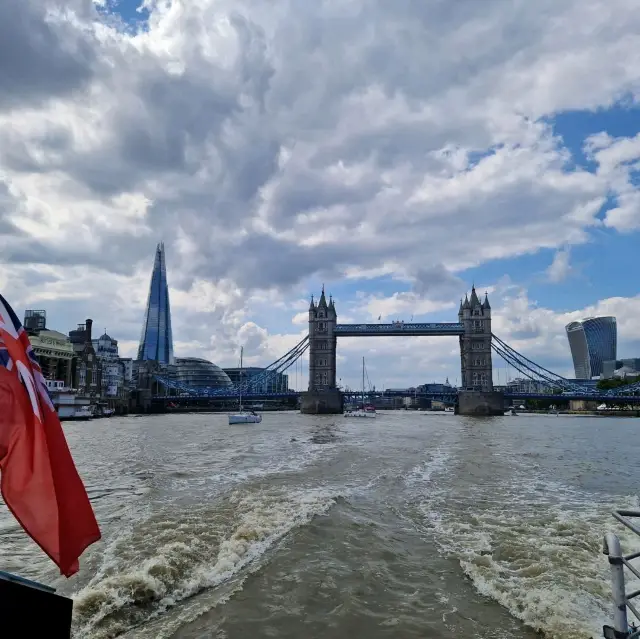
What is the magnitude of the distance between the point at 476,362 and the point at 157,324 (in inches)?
4401

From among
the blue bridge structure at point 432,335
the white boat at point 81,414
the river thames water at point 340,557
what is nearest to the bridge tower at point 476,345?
the blue bridge structure at point 432,335

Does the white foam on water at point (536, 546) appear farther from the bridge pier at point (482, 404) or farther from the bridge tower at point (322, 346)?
the bridge tower at point (322, 346)

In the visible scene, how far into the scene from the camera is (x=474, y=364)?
123312 millimetres

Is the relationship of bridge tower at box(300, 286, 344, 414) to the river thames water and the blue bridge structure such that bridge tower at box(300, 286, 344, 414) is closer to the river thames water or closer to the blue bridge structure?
the blue bridge structure

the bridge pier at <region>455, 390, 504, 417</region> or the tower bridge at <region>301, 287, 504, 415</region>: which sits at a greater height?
the tower bridge at <region>301, 287, 504, 415</region>

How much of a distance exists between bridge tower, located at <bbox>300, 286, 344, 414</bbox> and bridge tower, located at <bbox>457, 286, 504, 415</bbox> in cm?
2698

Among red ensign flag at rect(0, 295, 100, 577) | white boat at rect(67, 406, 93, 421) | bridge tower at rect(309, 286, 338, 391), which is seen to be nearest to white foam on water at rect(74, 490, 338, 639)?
red ensign flag at rect(0, 295, 100, 577)

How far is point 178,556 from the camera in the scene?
826 centimetres

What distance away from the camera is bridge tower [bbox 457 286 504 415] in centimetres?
10662

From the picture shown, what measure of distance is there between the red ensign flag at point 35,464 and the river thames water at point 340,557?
3237 mm

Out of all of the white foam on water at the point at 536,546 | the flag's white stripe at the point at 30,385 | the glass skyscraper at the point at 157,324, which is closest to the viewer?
the flag's white stripe at the point at 30,385

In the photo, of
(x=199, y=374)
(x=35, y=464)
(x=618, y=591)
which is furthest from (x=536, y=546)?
(x=199, y=374)

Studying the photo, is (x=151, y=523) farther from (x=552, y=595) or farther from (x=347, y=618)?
(x=552, y=595)

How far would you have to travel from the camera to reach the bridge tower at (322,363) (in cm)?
10919
